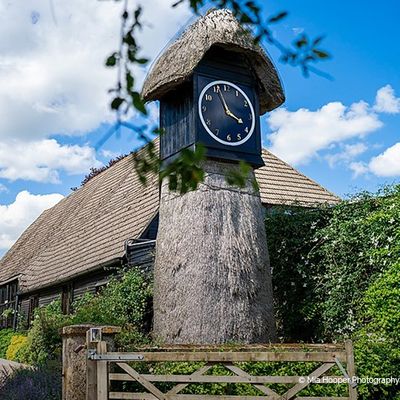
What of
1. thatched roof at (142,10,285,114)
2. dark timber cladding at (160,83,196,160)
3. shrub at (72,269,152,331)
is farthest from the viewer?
shrub at (72,269,152,331)

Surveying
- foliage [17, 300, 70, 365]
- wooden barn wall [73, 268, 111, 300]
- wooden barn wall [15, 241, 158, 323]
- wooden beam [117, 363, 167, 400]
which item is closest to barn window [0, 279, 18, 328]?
wooden barn wall [15, 241, 158, 323]

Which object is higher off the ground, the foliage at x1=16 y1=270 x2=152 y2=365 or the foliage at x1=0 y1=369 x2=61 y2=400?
the foliage at x1=16 y1=270 x2=152 y2=365

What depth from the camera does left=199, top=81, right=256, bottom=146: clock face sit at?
10141 mm

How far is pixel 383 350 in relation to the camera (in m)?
7.30

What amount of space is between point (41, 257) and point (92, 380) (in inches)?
638

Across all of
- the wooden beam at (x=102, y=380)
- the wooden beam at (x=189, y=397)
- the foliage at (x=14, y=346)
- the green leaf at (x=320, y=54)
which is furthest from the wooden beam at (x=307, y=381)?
the foliage at (x=14, y=346)

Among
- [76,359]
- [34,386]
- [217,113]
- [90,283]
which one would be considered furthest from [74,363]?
[90,283]

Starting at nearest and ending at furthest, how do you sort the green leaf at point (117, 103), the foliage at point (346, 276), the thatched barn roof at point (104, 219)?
the green leaf at point (117, 103) < the foliage at point (346, 276) < the thatched barn roof at point (104, 219)

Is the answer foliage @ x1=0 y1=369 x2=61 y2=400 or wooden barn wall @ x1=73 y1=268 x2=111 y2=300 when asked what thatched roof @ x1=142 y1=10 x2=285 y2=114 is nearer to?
foliage @ x1=0 y1=369 x2=61 y2=400

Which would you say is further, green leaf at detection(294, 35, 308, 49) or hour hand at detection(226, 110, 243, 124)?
hour hand at detection(226, 110, 243, 124)

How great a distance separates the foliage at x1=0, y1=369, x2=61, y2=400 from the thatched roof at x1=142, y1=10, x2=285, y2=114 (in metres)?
5.00

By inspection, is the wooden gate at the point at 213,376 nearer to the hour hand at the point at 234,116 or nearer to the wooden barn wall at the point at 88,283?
the hour hand at the point at 234,116

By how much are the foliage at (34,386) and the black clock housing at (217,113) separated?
3960mm

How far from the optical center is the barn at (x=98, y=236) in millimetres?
14820
